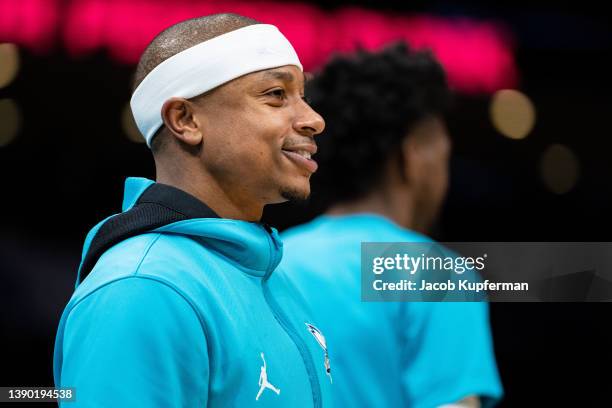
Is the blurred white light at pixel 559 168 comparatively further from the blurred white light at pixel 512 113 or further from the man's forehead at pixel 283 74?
the man's forehead at pixel 283 74

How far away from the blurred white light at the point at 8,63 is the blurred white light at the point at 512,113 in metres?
3.63

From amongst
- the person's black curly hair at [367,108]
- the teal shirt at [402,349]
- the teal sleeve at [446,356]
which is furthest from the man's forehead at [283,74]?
the person's black curly hair at [367,108]

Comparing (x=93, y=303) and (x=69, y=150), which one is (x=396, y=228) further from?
(x=69, y=150)

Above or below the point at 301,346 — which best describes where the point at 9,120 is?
above

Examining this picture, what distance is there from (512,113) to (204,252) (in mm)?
6337

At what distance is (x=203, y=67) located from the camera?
1892mm

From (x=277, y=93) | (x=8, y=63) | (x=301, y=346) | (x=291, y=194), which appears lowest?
(x=301, y=346)

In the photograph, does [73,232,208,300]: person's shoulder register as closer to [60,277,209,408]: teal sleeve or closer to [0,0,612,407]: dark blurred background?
[60,277,209,408]: teal sleeve

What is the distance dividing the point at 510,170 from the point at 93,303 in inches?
252

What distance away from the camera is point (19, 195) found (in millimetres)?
5453

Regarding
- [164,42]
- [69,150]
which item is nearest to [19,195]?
[69,150]

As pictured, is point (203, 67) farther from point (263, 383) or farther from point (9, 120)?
point (9, 120)

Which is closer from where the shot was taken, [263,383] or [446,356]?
[263,383]

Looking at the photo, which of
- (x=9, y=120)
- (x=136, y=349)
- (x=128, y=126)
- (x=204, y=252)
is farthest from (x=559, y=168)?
(x=136, y=349)
